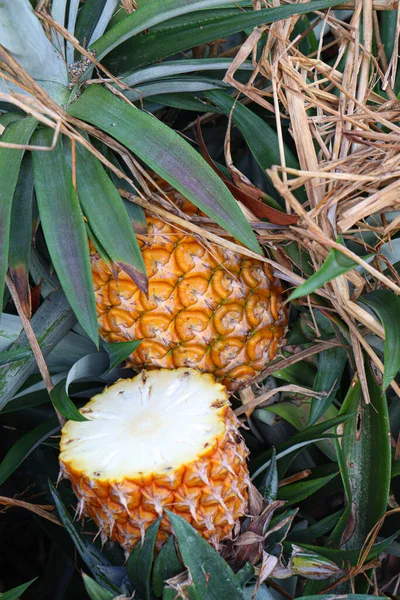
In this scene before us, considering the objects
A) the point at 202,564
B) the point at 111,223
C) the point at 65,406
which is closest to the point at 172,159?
the point at 111,223

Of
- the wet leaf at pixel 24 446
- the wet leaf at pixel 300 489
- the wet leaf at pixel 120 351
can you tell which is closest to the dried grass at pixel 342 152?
the wet leaf at pixel 300 489

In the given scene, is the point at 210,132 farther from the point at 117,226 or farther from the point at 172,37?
the point at 117,226

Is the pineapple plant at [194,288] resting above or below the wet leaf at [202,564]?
above

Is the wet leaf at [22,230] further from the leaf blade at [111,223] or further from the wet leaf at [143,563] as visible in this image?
the wet leaf at [143,563]

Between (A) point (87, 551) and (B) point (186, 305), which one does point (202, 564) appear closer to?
(A) point (87, 551)

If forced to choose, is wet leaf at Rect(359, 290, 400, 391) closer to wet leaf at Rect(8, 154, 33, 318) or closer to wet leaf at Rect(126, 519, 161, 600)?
wet leaf at Rect(126, 519, 161, 600)

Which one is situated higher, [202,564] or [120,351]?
[120,351]

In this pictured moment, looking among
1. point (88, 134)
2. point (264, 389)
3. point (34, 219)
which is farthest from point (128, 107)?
point (264, 389)

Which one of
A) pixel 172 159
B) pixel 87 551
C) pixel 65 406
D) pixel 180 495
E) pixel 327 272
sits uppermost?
pixel 172 159

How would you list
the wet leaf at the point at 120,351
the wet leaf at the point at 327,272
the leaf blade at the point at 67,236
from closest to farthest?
the wet leaf at the point at 327,272 → the leaf blade at the point at 67,236 → the wet leaf at the point at 120,351

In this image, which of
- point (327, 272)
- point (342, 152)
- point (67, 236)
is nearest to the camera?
point (327, 272)
